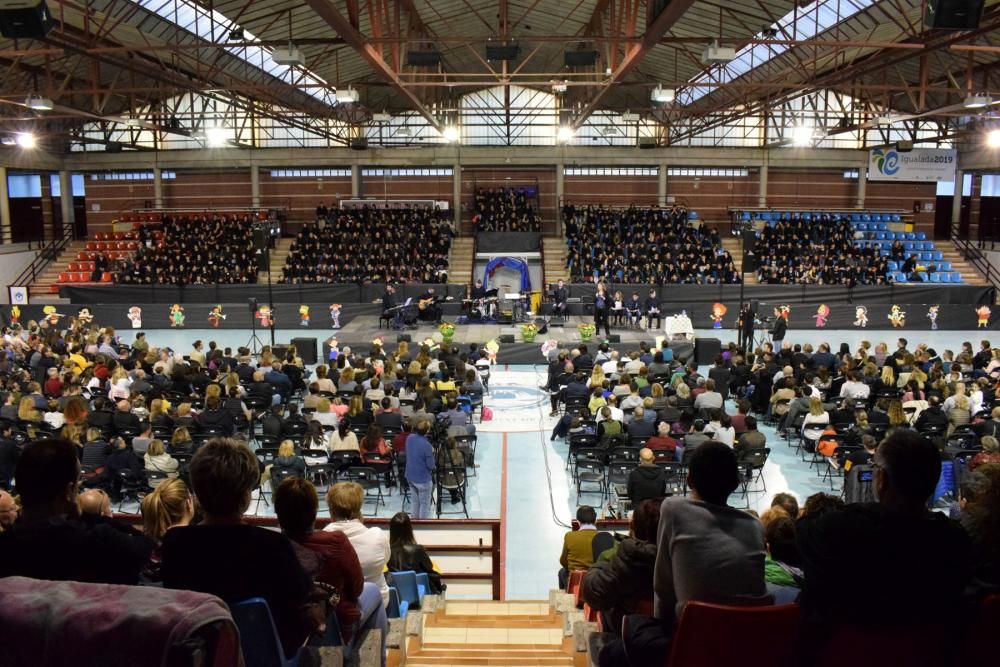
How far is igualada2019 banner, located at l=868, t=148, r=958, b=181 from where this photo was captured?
3353 centimetres

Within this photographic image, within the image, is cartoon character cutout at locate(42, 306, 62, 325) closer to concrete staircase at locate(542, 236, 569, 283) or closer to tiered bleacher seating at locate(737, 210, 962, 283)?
concrete staircase at locate(542, 236, 569, 283)

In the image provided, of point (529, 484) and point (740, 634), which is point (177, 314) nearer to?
point (529, 484)

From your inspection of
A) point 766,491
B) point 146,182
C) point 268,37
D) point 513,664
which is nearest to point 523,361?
point 766,491

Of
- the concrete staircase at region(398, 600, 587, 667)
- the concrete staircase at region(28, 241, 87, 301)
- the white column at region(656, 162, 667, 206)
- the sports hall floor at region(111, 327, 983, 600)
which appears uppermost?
the white column at region(656, 162, 667, 206)

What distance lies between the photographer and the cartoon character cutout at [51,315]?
76.3ft

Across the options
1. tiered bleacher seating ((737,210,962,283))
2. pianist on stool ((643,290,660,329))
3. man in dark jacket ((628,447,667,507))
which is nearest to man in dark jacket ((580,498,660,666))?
man in dark jacket ((628,447,667,507))

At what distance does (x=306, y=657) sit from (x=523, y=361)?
18923 mm

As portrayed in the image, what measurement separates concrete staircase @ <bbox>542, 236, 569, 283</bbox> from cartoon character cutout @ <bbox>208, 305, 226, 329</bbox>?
1268 cm

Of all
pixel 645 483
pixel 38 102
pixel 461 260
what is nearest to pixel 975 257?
pixel 461 260

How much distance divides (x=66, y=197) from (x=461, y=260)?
19547 millimetres

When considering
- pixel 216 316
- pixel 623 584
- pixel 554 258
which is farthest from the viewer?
pixel 554 258

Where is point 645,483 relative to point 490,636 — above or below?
above

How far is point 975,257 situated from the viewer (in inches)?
1369

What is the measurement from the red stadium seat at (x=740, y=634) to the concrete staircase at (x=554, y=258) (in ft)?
95.8
